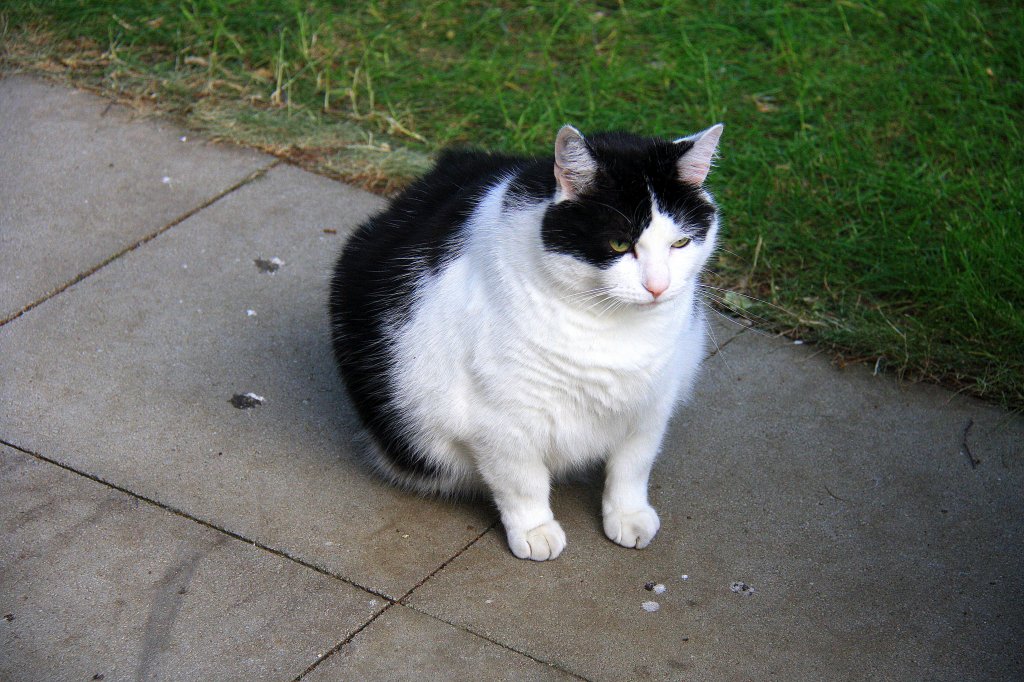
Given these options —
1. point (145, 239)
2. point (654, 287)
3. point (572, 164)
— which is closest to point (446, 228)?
point (572, 164)

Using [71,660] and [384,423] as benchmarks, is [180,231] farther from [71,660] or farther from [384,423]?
[71,660]

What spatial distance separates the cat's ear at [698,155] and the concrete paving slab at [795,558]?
1.05 meters

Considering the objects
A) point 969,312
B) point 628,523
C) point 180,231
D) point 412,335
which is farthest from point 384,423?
point 969,312

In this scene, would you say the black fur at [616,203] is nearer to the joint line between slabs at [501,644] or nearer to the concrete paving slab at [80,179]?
the joint line between slabs at [501,644]

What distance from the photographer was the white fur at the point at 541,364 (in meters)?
2.54

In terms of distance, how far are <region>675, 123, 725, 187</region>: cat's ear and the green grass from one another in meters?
1.45

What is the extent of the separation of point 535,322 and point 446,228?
17.7 inches

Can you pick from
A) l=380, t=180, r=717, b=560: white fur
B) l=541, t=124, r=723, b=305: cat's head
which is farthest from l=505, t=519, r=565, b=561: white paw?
l=541, t=124, r=723, b=305: cat's head

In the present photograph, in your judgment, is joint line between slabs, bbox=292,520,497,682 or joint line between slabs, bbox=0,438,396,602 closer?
joint line between slabs, bbox=292,520,497,682

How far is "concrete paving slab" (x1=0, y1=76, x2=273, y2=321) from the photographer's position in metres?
3.98

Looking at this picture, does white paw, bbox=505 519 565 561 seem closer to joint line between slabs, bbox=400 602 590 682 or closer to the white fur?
the white fur

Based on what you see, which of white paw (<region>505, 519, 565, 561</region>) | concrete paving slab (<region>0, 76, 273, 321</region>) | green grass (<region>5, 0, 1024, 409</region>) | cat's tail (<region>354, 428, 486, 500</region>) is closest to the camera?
white paw (<region>505, 519, 565, 561</region>)

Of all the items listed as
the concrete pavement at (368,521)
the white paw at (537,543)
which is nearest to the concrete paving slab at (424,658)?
the concrete pavement at (368,521)

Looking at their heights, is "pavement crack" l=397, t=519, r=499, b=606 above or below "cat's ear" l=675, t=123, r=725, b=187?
below
